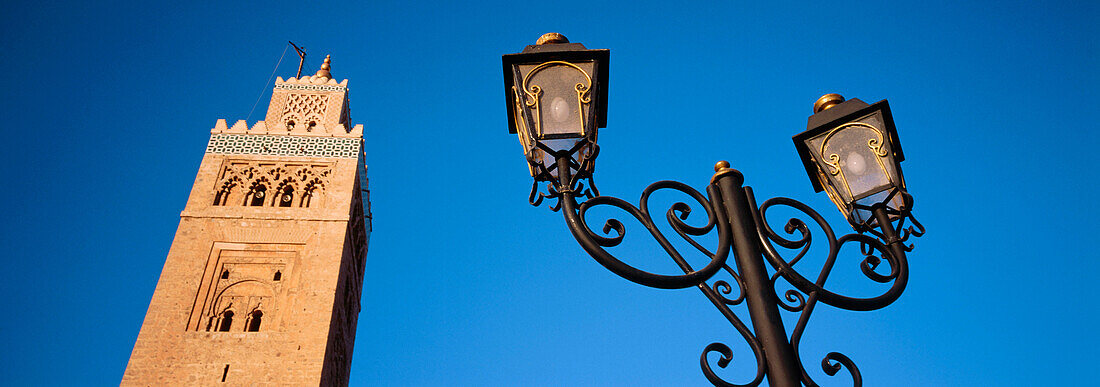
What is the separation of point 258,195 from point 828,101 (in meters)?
11.4

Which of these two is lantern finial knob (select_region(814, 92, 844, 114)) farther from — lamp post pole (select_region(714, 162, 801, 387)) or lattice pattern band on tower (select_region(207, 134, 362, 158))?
lattice pattern band on tower (select_region(207, 134, 362, 158))

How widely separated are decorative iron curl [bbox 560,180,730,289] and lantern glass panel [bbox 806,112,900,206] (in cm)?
57

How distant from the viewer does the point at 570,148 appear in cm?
257

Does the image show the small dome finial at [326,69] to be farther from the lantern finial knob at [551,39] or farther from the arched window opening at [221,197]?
the lantern finial knob at [551,39]

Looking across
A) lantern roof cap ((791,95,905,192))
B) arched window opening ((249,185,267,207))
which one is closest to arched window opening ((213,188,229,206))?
arched window opening ((249,185,267,207))

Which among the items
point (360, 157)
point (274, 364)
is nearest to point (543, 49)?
point (274, 364)

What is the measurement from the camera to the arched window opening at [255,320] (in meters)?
11.1

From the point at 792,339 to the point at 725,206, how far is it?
0.49 m

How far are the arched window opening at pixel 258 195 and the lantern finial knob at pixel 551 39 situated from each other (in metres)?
11.0

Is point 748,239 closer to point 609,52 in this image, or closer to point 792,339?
point 792,339

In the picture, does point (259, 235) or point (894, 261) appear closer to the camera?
point (894, 261)

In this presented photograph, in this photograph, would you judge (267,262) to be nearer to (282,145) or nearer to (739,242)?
(282,145)

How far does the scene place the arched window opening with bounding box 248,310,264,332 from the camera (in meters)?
11.1

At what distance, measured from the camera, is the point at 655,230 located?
8.07ft
